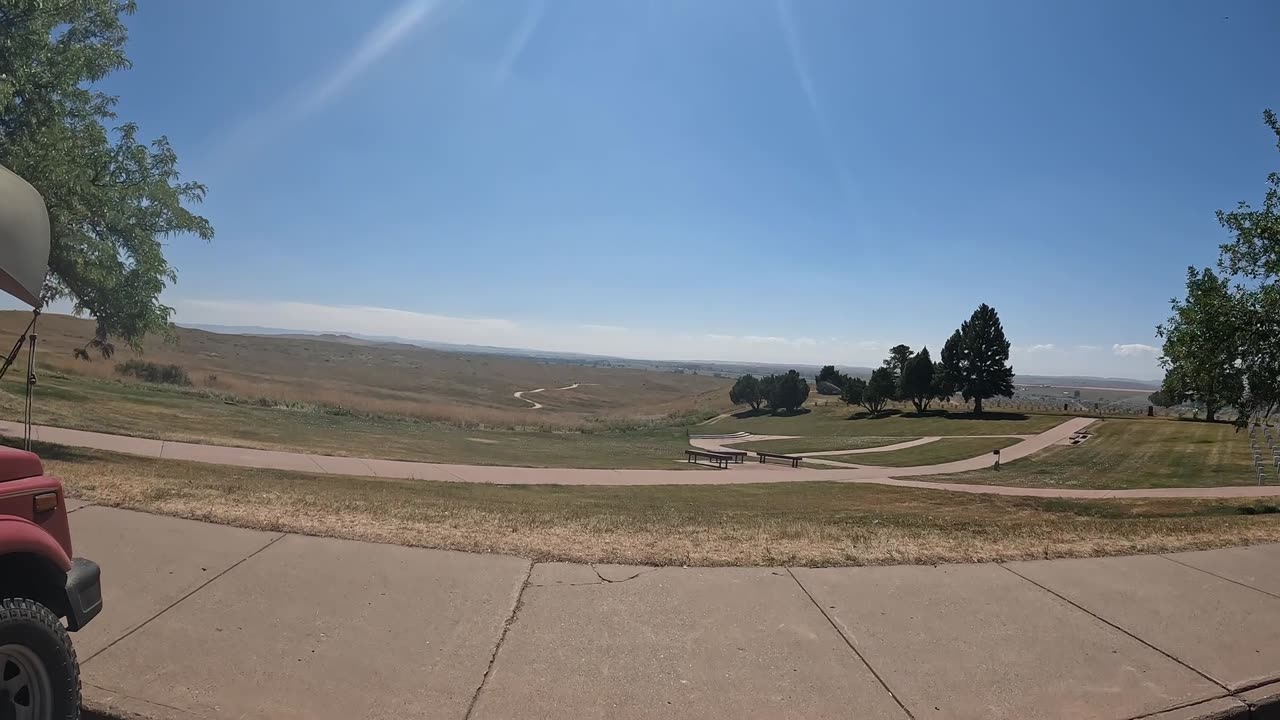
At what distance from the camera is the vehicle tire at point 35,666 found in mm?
2535

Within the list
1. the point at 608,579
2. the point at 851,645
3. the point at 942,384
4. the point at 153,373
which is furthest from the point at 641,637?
the point at 942,384

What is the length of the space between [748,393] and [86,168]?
7262cm

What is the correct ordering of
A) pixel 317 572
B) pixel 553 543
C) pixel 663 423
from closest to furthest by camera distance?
pixel 317 572, pixel 553 543, pixel 663 423

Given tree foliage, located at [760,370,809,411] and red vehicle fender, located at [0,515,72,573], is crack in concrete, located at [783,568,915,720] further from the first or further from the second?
tree foliage, located at [760,370,809,411]

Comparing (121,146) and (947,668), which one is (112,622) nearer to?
(947,668)

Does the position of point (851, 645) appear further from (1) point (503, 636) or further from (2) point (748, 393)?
(2) point (748, 393)

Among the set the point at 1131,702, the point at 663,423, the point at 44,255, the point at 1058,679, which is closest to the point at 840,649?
the point at 1058,679

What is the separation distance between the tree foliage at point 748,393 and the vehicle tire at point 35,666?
2978 inches

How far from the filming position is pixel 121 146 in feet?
41.8

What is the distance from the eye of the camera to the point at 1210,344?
14469 mm

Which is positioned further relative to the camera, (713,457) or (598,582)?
(713,457)

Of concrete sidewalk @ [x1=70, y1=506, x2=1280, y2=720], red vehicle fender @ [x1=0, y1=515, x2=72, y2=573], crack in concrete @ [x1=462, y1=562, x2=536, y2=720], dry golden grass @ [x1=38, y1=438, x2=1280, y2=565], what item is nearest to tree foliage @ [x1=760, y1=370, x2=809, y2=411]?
dry golden grass @ [x1=38, y1=438, x2=1280, y2=565]

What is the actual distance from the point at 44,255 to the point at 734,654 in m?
4.40

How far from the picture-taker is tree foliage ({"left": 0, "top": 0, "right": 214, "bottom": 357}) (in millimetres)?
10414
